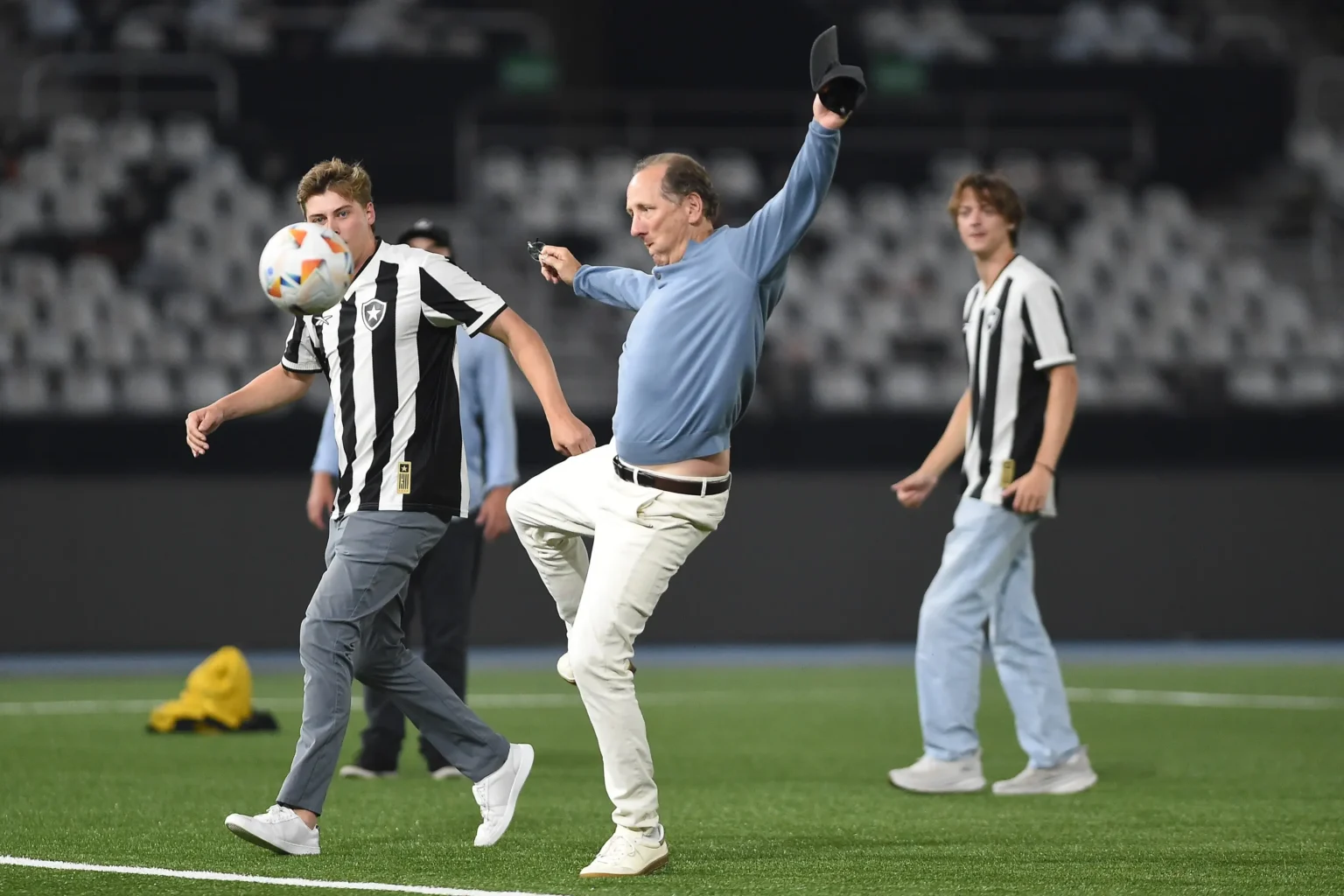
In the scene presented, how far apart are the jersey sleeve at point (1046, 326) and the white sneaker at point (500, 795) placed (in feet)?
8.40

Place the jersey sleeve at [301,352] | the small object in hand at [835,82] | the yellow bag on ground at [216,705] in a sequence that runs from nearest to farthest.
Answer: the small object in hand at [835,82], the jersey sleeve at [301,352], the yellow bag on ground at [216,705]

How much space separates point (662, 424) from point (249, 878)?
160 centimetres

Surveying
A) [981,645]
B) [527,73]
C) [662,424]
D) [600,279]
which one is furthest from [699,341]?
[527,73]

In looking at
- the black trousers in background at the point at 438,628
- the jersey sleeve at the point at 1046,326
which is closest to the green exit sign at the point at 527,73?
the black trousers in background at the point at 438,628

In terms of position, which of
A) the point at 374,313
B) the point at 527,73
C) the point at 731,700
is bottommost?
the point at 731,700

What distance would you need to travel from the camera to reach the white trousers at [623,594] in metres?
5.24

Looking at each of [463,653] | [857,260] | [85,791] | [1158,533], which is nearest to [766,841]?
[463,653]

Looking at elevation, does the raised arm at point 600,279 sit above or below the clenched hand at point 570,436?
above

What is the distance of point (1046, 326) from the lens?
7.12m

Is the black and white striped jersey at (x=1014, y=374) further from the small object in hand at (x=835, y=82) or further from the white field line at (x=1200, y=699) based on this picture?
the white field line at (x=1200, y=699)

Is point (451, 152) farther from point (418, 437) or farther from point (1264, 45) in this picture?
point (418, 437)

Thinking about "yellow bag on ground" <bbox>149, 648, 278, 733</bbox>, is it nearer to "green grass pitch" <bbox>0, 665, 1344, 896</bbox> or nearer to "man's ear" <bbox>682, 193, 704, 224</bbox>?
"green grass pitch" <bbox>0, 665, 1344, 896</bbox>

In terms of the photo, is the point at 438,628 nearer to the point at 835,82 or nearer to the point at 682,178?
Result: the point at 682,178

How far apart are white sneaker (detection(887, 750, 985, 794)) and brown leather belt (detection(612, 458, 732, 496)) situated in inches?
85.6
